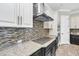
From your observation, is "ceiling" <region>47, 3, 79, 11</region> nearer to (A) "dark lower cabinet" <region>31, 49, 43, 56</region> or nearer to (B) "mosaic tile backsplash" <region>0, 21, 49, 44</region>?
(B) "mosaic tile backsplash" <region>0, 21, 49, 44</region>

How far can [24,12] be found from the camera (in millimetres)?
1663

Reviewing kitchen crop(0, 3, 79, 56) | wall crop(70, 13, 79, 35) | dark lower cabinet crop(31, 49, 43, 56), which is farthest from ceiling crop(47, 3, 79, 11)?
dark lower cabinet crop(31, 49, 43, 56)

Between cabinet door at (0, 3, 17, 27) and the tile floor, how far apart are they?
2.94 feet

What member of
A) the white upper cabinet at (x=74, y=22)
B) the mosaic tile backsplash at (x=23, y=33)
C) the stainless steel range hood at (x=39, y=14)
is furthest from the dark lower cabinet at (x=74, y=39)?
the stainless steel range hood at (x=39, y=14)

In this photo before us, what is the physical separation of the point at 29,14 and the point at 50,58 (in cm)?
78

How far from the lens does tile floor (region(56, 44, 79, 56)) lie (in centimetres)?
178

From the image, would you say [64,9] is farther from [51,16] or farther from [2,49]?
[2,49]

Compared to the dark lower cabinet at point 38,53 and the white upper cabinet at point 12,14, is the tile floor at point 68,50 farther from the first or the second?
the white upper cabinet at point 12,14

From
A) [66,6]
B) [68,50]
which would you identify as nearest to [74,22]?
[66,6]

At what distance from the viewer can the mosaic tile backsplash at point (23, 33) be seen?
5.08 ft

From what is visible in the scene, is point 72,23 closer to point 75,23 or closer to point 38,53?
point 75,23

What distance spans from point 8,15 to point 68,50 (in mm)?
1108

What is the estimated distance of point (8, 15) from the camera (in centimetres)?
124

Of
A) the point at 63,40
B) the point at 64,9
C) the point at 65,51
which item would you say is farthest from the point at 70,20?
the point at 65,51
